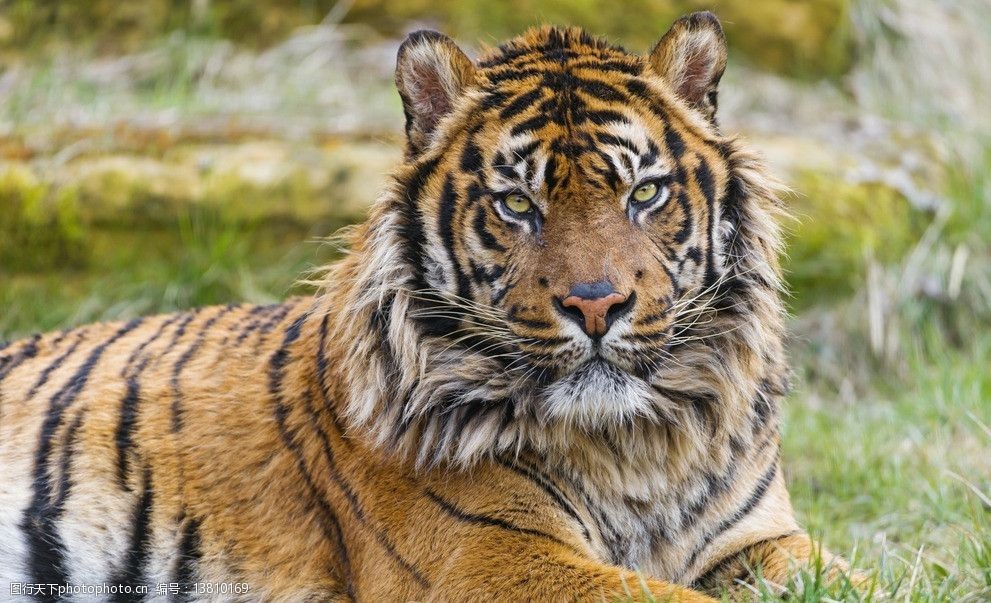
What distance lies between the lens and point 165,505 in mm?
3619

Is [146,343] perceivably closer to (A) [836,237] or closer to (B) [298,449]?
(B) [298,449]

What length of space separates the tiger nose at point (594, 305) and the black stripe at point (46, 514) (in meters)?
1.93

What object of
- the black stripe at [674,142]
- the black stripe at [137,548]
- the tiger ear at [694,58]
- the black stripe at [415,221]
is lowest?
the black stripe at [137,548]

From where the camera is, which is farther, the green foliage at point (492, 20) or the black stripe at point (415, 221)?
the green foliage at point (492, 20)

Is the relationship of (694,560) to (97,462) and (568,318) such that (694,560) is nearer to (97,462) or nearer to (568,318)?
(568,318)

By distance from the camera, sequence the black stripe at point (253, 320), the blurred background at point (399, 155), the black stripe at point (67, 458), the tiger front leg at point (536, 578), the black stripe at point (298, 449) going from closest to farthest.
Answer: the tiger front leg at point (536, 578)
the black stripe at point (298, 449)
the black stripe at point (67, 458)
the black stripe at point (253, 320)
the blurred background at point (399, 155)

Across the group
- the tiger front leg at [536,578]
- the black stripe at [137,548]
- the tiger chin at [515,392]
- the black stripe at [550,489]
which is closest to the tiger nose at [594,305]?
the tiger chin at [515,392]

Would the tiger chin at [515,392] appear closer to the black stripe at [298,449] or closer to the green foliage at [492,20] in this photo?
the black stripe at [298,449]

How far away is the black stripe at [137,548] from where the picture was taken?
358 cm

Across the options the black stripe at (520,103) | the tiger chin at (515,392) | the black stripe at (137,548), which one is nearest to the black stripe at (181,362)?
the tiger chin at (515,392)

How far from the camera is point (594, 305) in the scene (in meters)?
2.86

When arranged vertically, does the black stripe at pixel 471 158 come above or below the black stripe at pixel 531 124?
below

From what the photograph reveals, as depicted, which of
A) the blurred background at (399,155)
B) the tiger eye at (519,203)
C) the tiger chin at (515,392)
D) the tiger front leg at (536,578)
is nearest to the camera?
the tiger front leg at (536,578)

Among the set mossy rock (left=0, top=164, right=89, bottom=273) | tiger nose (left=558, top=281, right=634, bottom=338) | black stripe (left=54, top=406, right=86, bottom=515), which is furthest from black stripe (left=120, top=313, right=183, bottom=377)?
mossy rock (left=0, top=164, right=89, bottom=273)
